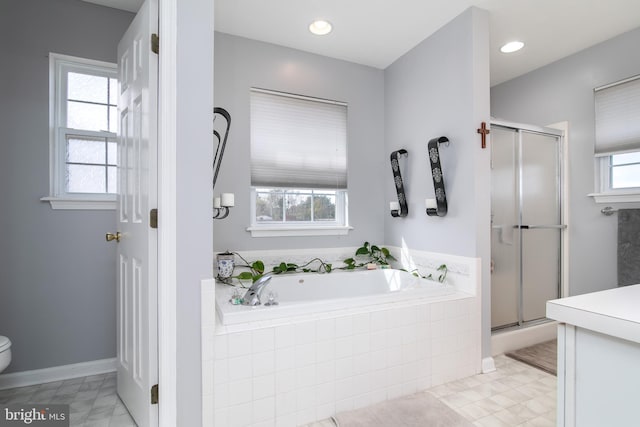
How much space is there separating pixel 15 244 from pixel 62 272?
1.02 feet

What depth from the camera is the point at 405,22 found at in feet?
7.99

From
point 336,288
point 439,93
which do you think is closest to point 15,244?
point 336,288

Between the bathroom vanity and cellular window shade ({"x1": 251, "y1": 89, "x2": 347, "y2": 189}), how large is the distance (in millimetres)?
2204

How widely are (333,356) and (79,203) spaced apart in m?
1.97

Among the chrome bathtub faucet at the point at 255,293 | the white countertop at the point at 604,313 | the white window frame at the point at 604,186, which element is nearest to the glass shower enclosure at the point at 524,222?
the white window frame at the point at 604,186

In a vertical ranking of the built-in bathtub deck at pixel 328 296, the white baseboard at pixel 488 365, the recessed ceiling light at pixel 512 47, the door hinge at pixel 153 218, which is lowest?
the white baseboard at pixel 488 365

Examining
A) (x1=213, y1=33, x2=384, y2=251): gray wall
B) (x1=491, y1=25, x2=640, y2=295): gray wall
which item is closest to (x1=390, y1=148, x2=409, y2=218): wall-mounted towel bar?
(x1=213, y1=33, x2=384, y2=251): gray wall

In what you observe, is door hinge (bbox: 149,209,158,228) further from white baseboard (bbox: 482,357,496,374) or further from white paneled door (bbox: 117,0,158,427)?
white baseboard (bbox: 482,357,496,374)

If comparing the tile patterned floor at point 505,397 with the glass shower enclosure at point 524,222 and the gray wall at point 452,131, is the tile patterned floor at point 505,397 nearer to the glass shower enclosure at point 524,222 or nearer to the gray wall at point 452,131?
the gray wall at point 452,131

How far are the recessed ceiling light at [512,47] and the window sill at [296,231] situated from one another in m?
2.08

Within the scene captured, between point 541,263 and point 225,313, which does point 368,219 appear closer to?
point 541,263

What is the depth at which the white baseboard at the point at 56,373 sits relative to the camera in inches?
79.0

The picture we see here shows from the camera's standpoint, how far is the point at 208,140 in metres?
1.53

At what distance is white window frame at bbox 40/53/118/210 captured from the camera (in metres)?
2.11
